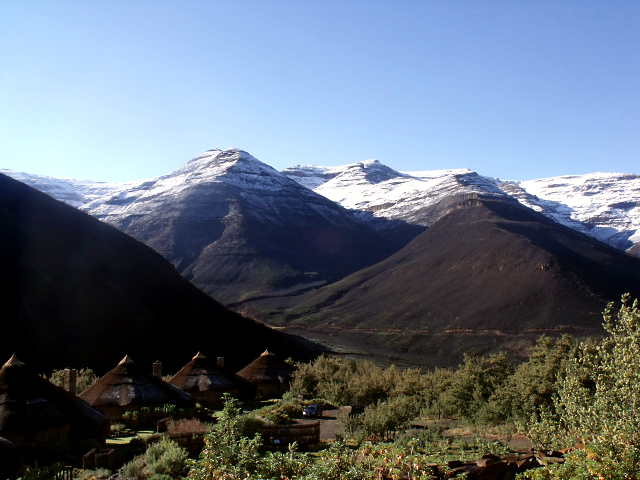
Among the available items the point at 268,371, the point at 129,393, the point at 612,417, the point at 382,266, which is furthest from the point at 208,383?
the point at 382,266

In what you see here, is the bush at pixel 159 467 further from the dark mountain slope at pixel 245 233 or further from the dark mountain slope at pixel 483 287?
the dark mountain slope at pixel 245 233

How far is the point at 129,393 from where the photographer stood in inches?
1051

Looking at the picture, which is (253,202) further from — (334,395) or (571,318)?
(334,395)

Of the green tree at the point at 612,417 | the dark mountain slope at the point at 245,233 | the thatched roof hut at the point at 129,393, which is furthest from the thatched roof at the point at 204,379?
the dark mountain slope at the point at 245,233

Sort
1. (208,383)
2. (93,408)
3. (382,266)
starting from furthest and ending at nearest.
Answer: (382,266), (208,383), (93,408)

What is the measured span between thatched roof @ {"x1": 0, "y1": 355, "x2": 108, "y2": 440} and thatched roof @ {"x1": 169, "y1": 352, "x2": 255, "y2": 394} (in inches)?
470

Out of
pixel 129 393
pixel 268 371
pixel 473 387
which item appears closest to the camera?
pixel 129 393

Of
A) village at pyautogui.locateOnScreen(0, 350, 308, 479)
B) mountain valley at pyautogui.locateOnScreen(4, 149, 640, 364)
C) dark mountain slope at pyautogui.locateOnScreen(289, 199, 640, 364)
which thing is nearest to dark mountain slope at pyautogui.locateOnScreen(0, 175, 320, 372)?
village at pyautogui.locateOnScreen(0, 350, 308, 479)

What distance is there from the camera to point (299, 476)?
1106 centimetres

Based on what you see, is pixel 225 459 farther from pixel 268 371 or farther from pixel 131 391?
pixel 268 371

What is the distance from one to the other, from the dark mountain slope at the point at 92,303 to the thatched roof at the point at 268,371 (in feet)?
31.5

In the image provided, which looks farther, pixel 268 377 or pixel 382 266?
pixel 382 266

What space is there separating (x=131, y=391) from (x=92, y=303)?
2461cm

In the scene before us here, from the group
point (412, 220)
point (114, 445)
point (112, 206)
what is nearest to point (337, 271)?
point (412, 220)
